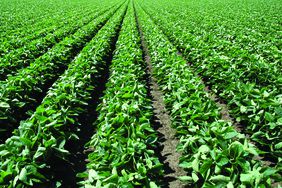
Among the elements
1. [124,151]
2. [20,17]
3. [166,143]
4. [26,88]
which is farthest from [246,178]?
[20,17]

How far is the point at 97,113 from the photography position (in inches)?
242

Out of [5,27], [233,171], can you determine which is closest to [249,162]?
[233,171]

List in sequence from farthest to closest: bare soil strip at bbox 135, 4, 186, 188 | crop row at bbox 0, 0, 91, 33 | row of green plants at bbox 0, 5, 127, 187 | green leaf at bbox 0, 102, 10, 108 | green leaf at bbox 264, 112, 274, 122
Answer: crop row at bbox 0, 0, 91, 33, green leaf at bbox 0, 102, 10, 108, green leaf at bbox 264, 112, 274, 122, bare soil strip at bbox 135, 4, 186, 188, row of green plants at bbox 0, 5, 127, 187

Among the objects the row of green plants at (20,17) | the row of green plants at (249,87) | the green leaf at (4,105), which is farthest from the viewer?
the row of green plants at (20,17)

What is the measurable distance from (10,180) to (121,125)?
180 centimetres

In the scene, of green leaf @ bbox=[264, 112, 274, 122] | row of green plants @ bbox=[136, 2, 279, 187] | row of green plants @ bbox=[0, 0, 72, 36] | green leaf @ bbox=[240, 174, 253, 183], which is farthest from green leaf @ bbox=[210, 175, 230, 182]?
row of green plants @ bbox=[0, 0, 72, 36]

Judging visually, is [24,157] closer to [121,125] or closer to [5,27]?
[121,125]

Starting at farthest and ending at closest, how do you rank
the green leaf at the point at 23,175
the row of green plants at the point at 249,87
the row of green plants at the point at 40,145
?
the row of green plants at the point at 249,87, the row of green plants at the point at 40,145, the green leaf at the point at 23,175

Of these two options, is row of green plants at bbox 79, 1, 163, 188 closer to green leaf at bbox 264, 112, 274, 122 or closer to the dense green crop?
the dense green crop

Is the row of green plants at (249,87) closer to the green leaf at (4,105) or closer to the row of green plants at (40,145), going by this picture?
the row of green plants at (40,145)

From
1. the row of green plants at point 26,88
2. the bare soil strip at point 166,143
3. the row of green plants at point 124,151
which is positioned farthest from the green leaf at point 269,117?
the row of green plants at point 26,88

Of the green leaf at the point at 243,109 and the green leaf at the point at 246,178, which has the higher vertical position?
the green leaf at the point at 246,178

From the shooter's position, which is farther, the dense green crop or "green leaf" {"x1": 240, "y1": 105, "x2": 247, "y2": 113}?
"green leaf" {"x1": 240, "y1": 105, "x2": 247, "y2": 113}

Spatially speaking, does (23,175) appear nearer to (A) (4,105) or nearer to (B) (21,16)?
(A) (4,105)
